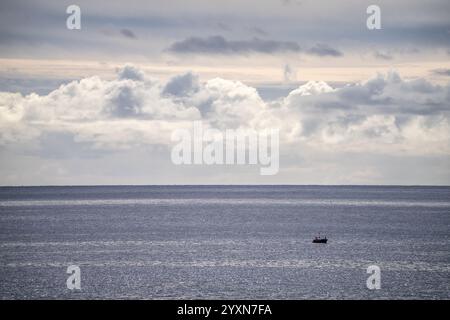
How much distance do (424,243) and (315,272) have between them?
4521 cm

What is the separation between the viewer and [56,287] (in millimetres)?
78000

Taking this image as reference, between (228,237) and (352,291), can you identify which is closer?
(352,291)

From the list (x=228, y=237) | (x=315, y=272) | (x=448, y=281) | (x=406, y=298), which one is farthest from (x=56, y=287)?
(x=228, y=237)

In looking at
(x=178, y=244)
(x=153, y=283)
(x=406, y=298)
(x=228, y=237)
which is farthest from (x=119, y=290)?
(x=228, y=237)

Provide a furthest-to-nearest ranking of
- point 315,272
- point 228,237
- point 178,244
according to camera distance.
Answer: point 228,237, point 178,244, point 315,272

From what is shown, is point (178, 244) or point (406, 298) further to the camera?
point (178, 244)

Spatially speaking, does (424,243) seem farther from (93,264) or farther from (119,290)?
(119,290)

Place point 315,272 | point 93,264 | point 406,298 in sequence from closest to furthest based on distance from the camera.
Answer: point 406,298, point 315,272, point 93,264

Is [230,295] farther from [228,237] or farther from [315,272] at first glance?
[228,237]
